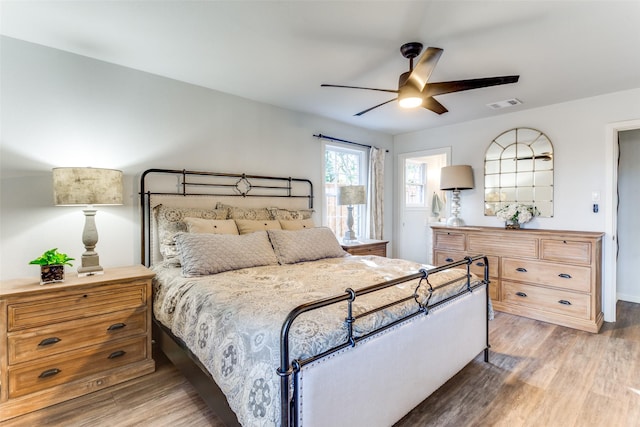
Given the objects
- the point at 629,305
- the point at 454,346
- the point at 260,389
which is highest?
the point at 260,389

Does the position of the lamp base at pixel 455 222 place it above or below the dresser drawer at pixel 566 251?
above

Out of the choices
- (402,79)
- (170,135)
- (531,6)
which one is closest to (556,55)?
(531,6)

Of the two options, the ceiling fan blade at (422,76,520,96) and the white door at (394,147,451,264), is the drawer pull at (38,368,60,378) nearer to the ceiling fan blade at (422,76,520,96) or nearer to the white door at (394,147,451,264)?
the ceiling fan blade at (422,76,520,96)

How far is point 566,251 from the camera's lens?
3.29m

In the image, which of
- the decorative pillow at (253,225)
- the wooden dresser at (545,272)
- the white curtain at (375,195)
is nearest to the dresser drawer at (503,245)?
the wooden dresser at (545,272)

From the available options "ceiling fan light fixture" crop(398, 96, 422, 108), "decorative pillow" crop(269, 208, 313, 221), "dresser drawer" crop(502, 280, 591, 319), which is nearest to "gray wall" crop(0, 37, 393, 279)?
"decorative pillow" crop(269, 208, 313, 221)

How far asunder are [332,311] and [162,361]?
1.88m

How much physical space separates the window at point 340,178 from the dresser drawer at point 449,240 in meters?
1.10

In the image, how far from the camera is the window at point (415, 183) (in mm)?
5367

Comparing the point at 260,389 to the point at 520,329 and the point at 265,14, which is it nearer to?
the point at 265,14

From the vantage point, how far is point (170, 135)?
3006mm

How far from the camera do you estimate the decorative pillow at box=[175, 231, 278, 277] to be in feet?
7.49

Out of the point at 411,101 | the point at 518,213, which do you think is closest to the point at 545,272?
the point at 518,213

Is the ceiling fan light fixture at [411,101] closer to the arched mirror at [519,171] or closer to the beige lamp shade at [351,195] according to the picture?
the beige lamp shade at [351,195]
